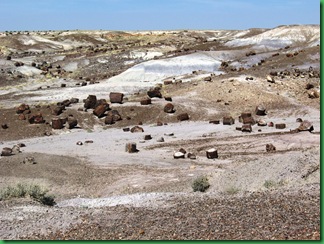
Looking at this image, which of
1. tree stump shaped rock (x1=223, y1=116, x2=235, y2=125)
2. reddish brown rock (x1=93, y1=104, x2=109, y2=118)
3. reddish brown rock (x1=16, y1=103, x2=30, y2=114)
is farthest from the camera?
reddish brown rock (x1=16, y1=103, x2=30, y2=114)

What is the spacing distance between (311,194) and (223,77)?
91.0 ft

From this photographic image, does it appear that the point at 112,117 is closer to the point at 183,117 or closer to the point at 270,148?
the point at 183,117

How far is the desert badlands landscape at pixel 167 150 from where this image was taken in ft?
35.1

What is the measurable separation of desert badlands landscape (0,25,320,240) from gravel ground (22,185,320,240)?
3 cm

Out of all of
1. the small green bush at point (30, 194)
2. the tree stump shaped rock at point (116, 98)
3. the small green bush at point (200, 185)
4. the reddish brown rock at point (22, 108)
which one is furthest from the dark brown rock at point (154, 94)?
the small green bush at point (30, 194)

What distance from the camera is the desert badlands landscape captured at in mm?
10711

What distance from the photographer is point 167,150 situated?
78.9 feet

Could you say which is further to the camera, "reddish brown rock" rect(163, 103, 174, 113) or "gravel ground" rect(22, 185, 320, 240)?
"reddish brown rock" rect(163, 103, 174, 113)

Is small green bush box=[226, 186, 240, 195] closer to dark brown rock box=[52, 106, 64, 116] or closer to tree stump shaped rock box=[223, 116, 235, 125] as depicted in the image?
tree stump shaped rock box=[223, 116, 235, 125]

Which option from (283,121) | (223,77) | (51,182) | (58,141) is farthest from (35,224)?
(223,77)

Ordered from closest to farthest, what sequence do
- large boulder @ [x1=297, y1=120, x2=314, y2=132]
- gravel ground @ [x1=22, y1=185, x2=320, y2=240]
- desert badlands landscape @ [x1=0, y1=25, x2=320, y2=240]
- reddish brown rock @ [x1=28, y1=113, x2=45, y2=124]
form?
1. gravel ground @ [x1=22, y1=185, x2=320, y2=240]
2. desert badlands landscape @ [x1=0, y1=25, x2=320, y2=240]
3. large boulder @ [x1=297, y1=120, x2=314, y2=132]
4. reddish brown rock @ [x1=28, y1=113, x2=45, y2=124]

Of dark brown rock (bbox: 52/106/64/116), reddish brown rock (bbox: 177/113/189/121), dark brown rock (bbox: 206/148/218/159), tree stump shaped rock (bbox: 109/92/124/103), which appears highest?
tree stump shaped rock (bbox: 109/92/124/103)

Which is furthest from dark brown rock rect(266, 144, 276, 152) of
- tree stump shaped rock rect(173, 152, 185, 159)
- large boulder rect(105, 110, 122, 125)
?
large boulder rect(105, 110, 122, 125)

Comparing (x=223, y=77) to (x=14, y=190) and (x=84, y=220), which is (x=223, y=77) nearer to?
(x=14, y=190)
